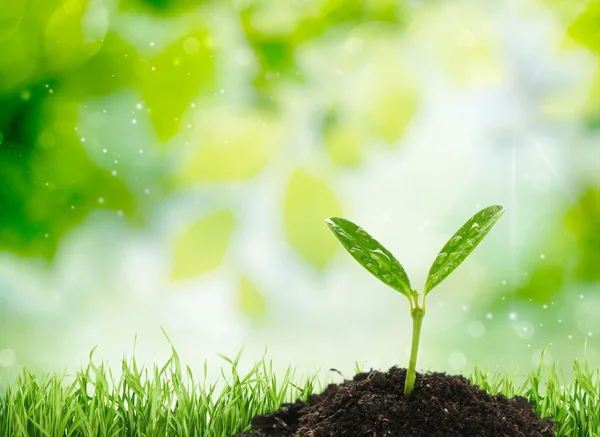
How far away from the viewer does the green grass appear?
4.29 ft

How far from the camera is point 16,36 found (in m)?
1.71

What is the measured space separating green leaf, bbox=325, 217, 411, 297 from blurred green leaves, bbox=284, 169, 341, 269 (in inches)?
21.8

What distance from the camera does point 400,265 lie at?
3.39 feet

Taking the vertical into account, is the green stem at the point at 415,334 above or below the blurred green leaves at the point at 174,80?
below

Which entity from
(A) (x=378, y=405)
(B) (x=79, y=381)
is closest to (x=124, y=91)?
(B) (x=79, y=381)

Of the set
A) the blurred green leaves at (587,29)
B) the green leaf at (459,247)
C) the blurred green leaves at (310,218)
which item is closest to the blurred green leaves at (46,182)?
the blurred green leaves at (310,218)

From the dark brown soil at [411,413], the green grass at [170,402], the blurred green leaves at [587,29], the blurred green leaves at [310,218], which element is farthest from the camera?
the blurred green leaves at [587,29]

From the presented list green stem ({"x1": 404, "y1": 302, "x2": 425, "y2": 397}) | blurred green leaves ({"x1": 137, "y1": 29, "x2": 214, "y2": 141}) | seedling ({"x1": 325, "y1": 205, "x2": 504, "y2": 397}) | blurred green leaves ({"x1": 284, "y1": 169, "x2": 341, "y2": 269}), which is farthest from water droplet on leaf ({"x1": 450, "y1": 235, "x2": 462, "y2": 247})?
blurred green leaves ({"x1": 137, "y1": 29, "x2": 214, "y2": 141})

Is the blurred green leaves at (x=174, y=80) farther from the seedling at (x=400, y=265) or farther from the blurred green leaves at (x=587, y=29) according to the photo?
the blurred green leaves at (x=587, y=29)

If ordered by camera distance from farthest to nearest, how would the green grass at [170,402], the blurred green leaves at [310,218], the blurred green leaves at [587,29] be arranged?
the blurred green leaves at [587,29], the blurred green leaves at [310,218], the green grass at [170,402]

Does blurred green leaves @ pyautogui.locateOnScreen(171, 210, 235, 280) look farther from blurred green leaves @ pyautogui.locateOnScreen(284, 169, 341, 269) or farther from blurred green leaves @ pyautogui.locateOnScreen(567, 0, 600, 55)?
blurred green leaves @ pyautogui.locateOnScreen(567, 0, 600, 55)

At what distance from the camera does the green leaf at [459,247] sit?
1.03 metres

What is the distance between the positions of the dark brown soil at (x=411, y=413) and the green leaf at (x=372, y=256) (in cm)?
16

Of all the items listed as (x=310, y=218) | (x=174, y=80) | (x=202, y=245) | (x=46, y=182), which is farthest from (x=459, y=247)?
(x=46, y=182)
